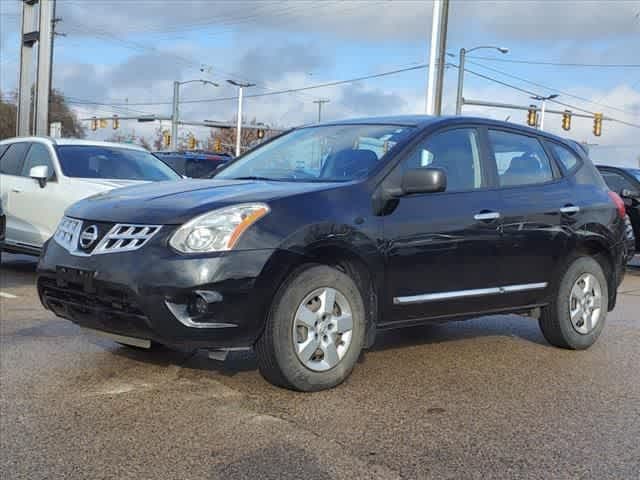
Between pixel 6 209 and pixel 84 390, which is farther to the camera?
pixel 6 209

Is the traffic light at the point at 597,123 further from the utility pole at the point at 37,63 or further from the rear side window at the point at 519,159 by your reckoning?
the rear side window at the point at 519,159

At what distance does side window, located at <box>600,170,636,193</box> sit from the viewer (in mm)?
12489

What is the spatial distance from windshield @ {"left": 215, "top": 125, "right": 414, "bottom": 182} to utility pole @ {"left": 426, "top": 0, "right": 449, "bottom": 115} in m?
14.9

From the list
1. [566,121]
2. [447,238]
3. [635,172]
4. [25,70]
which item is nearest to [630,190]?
[635,172]

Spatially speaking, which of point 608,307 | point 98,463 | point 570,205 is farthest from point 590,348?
point 98,463

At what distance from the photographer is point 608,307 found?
6.26m

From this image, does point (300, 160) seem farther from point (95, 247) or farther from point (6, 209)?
point (6, 209)

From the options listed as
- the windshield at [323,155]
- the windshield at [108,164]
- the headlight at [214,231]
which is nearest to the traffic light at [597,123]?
the windshield at [108,164]

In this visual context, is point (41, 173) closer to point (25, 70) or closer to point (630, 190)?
point (630, 190)

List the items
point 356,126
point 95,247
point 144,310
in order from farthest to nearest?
1. point 356,126
2. point 95,247
3. point 144,310

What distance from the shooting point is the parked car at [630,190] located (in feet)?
39.7

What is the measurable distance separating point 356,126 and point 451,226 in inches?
42.0

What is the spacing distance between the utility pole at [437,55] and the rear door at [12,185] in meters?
12.5

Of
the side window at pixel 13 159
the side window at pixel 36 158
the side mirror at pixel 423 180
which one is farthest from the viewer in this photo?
the side window at pixel 13 159
